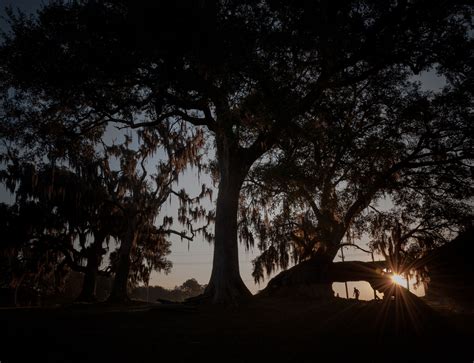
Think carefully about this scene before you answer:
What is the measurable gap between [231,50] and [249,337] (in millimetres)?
7853

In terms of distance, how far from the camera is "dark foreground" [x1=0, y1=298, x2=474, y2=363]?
5.32m

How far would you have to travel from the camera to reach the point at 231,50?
9312mm

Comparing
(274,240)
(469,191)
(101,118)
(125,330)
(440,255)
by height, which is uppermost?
(101,118)

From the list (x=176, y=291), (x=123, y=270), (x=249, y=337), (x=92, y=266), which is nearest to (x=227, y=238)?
(x=249, y=337)

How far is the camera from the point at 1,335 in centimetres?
707

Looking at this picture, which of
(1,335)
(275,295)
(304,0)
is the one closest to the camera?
(1,335)

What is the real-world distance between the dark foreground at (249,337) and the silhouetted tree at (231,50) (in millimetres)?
3502

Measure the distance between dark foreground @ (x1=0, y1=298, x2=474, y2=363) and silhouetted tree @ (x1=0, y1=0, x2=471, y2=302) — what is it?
11.5 feet

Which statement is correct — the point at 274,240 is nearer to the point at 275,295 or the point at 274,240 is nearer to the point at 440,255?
the point at 275,295

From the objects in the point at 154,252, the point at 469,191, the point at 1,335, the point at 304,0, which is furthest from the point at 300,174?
the point at 154,252

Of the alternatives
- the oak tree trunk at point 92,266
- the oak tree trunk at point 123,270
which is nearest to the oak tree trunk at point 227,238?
the oak tree trunk at point 123,270

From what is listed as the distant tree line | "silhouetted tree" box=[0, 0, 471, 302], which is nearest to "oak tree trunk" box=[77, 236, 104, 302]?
"silhouetted tree" box=[0, 0, 471, 302]

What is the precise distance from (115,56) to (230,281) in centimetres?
942

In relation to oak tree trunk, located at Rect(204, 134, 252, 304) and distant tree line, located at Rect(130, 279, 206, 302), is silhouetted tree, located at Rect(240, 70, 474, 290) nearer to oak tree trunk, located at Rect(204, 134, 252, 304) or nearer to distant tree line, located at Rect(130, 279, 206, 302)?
oak tree trunk, located at Rect(204, 134, 252, 304)
